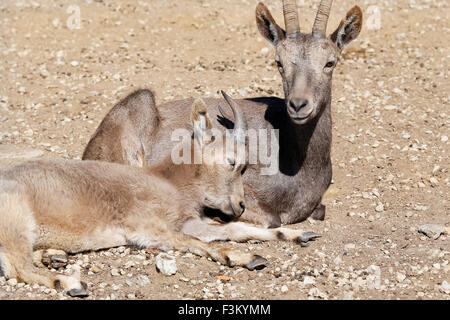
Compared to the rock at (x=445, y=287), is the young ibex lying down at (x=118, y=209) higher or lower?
higher

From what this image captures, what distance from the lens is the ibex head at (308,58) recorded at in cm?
802

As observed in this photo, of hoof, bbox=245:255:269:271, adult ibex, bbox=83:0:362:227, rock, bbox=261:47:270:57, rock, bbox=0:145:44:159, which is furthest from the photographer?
rock, bbox=261:47:270:57

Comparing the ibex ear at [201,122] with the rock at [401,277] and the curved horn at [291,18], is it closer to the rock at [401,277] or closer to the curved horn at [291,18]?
the curved horn at [291,18]

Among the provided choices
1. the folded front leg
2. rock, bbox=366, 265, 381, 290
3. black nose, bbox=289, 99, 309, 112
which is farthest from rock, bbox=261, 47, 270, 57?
rock, bbox=366, 265, 381, 290

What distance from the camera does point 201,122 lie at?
8383 millimetres

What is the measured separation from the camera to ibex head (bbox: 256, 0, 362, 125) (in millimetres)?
8016

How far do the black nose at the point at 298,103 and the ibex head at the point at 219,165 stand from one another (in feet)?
2.70

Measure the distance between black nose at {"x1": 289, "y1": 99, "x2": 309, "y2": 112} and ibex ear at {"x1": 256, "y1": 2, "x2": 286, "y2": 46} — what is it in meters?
1.29

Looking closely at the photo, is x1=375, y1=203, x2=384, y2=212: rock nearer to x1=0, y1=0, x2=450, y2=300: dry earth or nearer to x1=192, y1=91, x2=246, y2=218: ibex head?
x1=0, y1=0, x2=450, y2=300: dry earth

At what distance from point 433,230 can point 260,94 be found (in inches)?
211

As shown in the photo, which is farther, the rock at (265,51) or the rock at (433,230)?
the rock at (265,51)

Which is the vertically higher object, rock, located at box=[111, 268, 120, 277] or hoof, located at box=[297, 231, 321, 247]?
hoof, located at box=[297, 231, 321, 247]

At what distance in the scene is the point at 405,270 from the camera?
283 inches

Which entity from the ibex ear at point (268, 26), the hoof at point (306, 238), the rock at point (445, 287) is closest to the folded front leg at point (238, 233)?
the hoof at point (306, 238)
